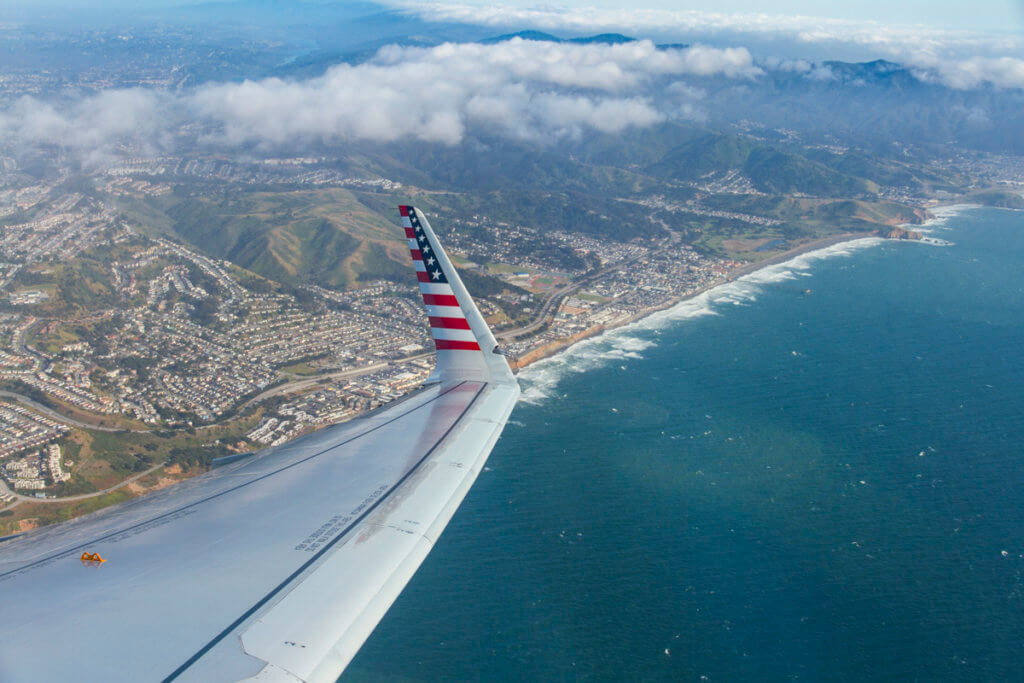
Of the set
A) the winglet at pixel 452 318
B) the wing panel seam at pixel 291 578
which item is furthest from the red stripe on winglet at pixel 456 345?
the wing panel seam at pixel 291 578

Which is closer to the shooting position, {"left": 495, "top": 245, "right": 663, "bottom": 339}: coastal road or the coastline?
the coastline

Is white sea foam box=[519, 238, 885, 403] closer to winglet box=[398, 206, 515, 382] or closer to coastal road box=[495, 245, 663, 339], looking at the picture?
coastal road box=[495, 245, 663, 339]

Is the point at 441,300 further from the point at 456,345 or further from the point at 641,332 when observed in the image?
the point at 641,332

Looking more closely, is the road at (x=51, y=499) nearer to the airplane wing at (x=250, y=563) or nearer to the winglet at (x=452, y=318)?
the airplane wing at (x=250, y=563)

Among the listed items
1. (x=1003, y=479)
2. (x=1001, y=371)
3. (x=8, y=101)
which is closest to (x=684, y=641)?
(x=1003, y=479)

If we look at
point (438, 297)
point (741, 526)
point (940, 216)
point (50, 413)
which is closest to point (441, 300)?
point (438, 297)

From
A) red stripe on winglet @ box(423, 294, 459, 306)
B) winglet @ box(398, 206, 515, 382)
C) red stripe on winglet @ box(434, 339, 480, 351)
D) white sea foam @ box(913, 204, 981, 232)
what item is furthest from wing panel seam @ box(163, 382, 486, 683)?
white sea foam @ box(913, 204, 981, 232)
